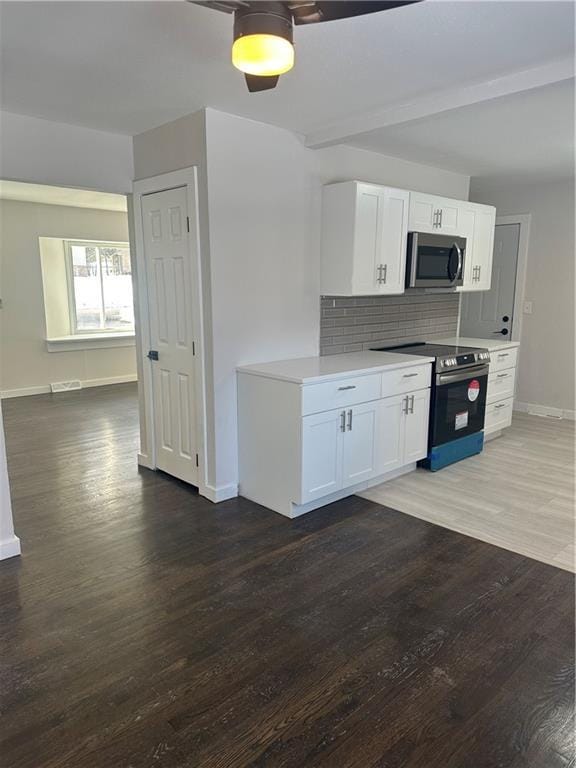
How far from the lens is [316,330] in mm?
4000

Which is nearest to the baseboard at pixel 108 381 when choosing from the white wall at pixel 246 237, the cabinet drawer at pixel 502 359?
the white wall at pixel 246 237

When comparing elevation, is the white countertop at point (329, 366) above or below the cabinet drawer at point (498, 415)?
above

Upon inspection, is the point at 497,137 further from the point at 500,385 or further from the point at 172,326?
the point at 172,326

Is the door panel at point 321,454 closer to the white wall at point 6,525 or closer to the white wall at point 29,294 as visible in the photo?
the white wall at point 6,525

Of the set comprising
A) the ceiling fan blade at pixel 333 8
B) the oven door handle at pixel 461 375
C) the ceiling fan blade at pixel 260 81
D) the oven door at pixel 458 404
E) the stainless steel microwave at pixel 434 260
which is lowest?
the oven door at pixel 458 404

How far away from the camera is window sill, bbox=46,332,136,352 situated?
23.0 ft

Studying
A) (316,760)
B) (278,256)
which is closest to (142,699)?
(316,760)

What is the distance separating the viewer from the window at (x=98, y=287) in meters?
7.31

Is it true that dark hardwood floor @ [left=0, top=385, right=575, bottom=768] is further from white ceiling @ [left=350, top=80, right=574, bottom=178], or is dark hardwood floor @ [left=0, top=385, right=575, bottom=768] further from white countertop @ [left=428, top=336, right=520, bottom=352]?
white ceiling @ [left=350, top=80, right=574, bottom=178]

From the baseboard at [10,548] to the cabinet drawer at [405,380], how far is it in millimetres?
2425

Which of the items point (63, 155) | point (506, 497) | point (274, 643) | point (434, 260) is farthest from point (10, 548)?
point (434, 260)

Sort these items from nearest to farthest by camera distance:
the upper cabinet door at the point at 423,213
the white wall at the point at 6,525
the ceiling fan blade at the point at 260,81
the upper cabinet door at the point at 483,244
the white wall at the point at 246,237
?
the ceiling fan blade at the point at 260,81
the white wall at the point at 6,525
the white wall at the point at 246,237
the upper cabinet door at the point at 423,213
the upper cabinet door at the point at 483,244

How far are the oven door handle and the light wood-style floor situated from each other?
72 centimetres

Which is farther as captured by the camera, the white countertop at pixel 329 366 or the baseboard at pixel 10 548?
the white countertop at pixel 329 366
